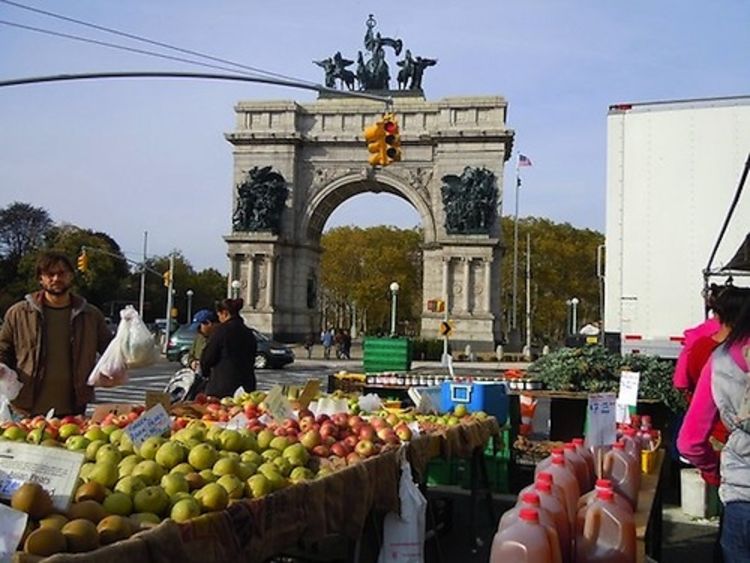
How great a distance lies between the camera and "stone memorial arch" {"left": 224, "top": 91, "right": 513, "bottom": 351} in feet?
152

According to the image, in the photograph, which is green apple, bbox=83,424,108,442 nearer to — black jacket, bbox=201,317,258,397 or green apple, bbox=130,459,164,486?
green apple, bbox=130,459,164,486

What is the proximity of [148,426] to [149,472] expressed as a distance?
898 mm

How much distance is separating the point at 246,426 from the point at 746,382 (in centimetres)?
324

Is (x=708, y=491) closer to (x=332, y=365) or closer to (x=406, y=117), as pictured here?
(x=332, y=365)

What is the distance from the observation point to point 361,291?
246ft

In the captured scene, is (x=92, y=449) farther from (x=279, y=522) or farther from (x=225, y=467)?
(x=279, y=522)

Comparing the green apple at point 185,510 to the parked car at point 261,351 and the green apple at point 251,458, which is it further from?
the parked car at point 261,351

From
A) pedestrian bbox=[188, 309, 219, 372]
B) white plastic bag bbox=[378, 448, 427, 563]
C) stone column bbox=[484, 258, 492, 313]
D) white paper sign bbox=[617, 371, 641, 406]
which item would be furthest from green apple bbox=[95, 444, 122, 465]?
stone column bbox=[484, 258, 492, 313]

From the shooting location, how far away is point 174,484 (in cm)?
386

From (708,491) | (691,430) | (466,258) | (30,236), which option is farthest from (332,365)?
(30,236)

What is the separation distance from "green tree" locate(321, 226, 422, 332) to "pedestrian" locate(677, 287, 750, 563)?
232 ft

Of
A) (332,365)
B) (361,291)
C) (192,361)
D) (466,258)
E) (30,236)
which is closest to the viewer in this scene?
(192,361)

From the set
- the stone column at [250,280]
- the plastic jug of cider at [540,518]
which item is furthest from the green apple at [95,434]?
the stone column at [250,280]

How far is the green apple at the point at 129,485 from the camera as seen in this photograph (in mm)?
3707
